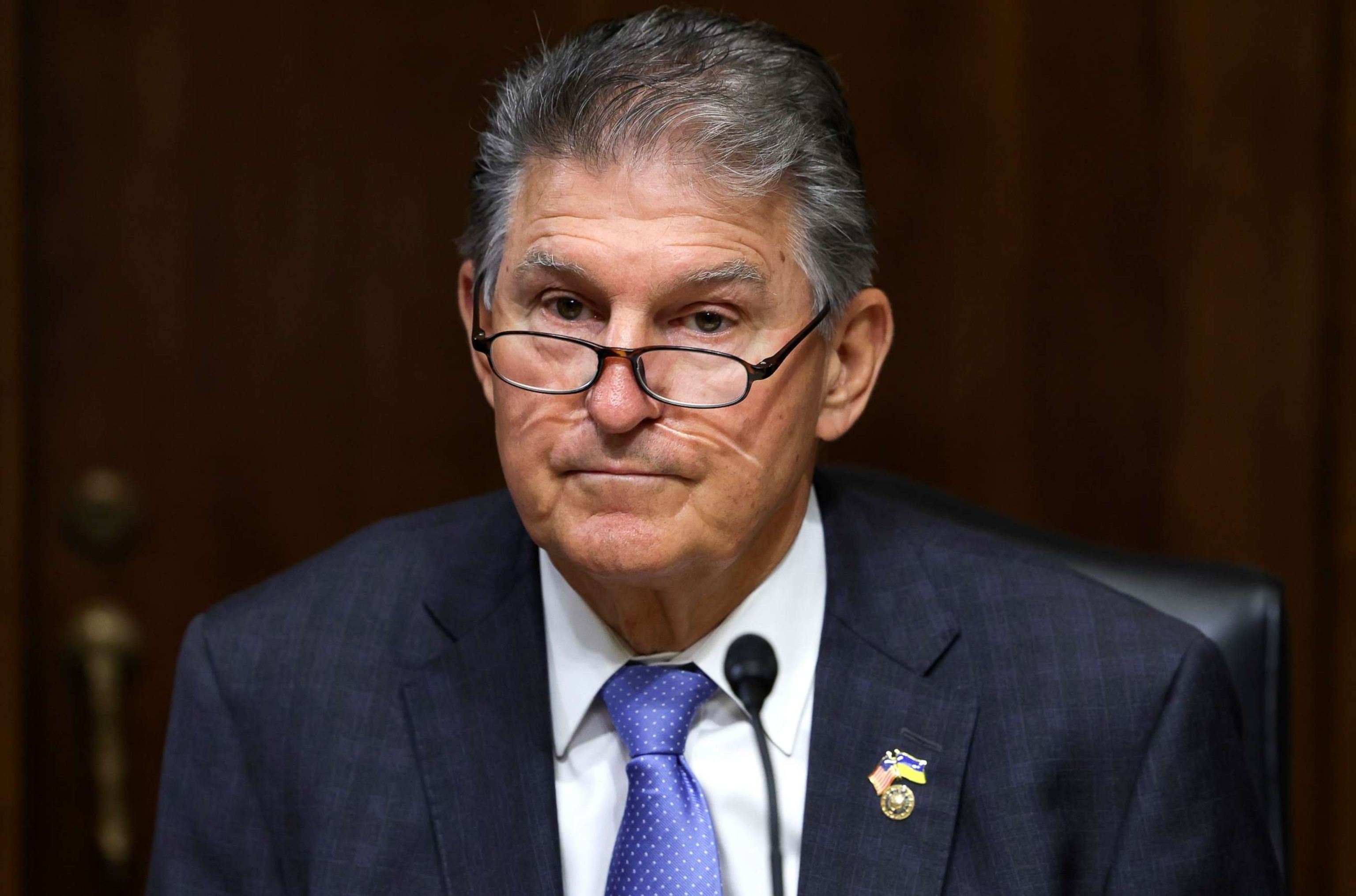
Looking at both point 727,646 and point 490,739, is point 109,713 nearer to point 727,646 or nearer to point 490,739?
point 490,739

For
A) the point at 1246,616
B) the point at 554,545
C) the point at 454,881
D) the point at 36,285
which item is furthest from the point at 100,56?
the point at 1246,616

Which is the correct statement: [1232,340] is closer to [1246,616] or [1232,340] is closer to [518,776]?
[1246,616]

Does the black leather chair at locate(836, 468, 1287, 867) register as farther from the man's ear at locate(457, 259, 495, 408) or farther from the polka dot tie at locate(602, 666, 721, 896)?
the man's ear at locate(457, 259, 495, 408)

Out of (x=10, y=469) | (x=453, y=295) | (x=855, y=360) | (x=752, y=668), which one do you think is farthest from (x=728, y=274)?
(x=10, y=469)

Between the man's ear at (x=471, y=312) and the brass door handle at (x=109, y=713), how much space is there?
0.94 metres

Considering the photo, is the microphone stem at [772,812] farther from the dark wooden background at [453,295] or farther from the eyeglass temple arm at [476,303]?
the dark wooden background at [453,295]

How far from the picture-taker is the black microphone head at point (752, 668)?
1325 mm

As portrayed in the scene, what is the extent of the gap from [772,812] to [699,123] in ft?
2.03

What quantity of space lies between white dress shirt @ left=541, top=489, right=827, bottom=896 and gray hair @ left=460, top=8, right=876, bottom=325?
0.32 metres

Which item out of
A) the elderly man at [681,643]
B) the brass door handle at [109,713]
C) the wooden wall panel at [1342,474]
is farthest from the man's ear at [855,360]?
the brass door handle at [109,713]

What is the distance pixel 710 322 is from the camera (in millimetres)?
1329

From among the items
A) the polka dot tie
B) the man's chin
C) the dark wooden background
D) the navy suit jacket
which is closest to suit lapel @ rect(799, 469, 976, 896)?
the navy suit jacket

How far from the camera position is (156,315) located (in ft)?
6.82

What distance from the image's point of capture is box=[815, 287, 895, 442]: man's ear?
147 cm
